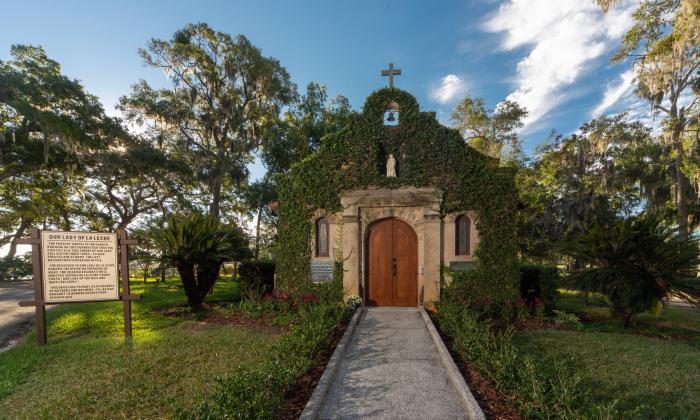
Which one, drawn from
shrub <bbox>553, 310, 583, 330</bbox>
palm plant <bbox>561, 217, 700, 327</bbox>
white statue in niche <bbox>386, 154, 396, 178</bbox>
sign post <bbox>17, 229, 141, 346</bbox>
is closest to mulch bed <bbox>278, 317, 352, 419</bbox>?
sign post <bbox>17, 229, 141, 346</bbox>

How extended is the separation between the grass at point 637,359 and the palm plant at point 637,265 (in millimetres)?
1011

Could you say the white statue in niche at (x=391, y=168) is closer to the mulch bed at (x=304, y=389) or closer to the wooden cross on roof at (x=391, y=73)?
the wooden cross on roof at (x=391, y=73)

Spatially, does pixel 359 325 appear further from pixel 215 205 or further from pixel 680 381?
pixel 215 205

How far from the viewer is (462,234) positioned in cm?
935

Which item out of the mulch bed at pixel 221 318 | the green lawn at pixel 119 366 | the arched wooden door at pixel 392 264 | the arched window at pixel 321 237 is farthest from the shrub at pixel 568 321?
the green lawn at pixel 119 366

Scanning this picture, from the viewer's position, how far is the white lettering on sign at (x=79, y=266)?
6.85 meters

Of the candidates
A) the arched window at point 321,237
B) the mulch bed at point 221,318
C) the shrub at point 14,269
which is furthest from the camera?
the shrub at point 14,269

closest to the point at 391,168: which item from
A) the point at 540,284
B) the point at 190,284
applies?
the point at 540,284

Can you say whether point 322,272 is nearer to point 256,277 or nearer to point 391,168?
point 256,277

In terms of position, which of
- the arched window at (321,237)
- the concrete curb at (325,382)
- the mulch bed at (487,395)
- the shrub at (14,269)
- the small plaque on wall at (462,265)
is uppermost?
the arched window at (321,237)

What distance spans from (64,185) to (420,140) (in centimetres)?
2456

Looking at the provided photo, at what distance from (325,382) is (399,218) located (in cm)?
591

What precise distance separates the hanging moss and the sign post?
4398 millimetres

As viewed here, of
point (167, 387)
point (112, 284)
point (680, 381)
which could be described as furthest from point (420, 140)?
point (112, 284)
